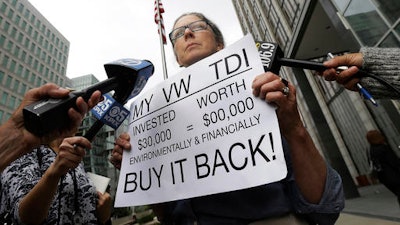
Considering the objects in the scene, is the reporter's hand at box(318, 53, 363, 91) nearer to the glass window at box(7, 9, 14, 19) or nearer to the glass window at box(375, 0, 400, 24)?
the glass window at box(375, 0, 400, 24)

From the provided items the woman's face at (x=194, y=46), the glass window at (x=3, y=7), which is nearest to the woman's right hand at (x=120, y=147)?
the woman's face at (x=194, y=46)

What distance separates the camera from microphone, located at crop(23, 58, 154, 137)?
916 mm

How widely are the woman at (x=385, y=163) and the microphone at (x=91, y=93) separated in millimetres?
4665

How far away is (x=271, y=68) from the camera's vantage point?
46.1 inches

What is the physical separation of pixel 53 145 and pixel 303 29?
1025 cm

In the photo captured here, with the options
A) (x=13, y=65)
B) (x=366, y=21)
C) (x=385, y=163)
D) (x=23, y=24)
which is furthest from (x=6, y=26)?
(x=385, y=163)

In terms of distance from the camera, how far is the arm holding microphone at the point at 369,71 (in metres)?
1.12

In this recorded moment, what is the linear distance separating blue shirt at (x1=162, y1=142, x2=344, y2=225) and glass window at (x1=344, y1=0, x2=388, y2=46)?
21.2ft

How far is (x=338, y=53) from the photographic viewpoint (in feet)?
34.6

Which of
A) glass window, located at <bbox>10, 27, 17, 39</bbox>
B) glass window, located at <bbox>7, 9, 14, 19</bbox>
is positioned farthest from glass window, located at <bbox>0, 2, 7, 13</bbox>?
glass window, located at <bbox>10, 27, 17, 39</bbox>

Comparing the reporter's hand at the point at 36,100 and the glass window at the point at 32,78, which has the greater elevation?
the glass window at the point at 32,78

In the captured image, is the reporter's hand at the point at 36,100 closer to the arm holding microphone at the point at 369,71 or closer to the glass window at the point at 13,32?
the arm holding microphone at the point at 369,71

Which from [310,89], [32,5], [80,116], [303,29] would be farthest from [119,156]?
[32,5]

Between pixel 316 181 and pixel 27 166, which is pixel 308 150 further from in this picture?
pixel 27 166
